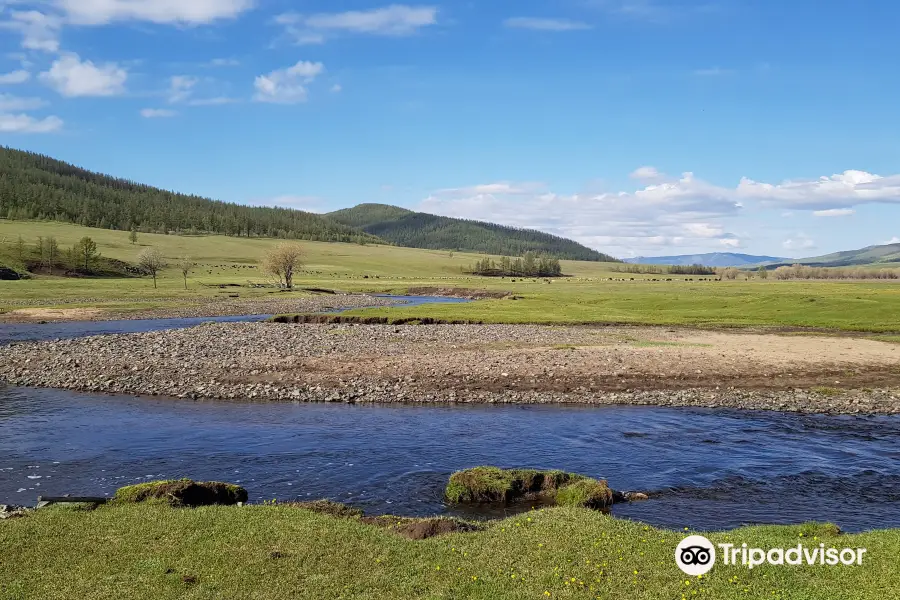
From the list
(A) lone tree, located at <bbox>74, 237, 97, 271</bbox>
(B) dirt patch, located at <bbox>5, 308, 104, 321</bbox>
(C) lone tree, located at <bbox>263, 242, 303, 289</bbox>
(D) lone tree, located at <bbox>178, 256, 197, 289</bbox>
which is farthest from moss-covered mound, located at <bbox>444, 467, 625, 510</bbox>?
(A) lone tree, located at <bbox>74, 237, 97, 271</bbox>

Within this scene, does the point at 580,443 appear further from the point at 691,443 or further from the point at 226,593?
the point at 226,593

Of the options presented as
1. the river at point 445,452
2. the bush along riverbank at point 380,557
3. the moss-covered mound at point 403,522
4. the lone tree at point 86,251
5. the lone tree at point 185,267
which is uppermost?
A: the lone tree at point 86,251

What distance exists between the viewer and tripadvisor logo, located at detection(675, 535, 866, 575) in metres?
12.3

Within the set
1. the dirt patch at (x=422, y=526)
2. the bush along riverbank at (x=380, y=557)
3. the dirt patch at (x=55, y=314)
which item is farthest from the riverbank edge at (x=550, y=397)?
the dirt patch at (x=55, y=314)

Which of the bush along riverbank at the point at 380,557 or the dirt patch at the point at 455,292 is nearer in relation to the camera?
the bush along riverbank at the point at 380,557

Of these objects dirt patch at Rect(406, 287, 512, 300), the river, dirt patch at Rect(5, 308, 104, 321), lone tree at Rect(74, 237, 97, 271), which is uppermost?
lone tree at Rect(74, 237, 97, 271)

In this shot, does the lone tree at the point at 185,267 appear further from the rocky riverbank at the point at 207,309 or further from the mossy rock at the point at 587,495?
the mossy rock at the point at 587,495

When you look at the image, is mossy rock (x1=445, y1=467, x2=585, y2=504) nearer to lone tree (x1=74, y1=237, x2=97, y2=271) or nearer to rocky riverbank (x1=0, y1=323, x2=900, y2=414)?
rocky riverbank (x1=0, y1=323, x2=900, y2=414)

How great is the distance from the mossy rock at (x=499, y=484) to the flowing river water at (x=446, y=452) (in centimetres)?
60

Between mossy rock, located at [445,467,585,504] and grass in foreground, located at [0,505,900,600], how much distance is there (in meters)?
3.50

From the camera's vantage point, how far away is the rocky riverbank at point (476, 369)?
34125 mm

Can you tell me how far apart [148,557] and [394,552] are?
5.01m

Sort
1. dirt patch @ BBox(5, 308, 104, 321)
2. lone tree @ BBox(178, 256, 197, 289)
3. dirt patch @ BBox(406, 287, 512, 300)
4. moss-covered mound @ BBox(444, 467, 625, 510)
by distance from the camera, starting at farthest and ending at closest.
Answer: dirt patch @ BBox(406, 287, 512, 300)
lone tree @ BBox(178, 256, 197, 289)
dirt patch @ BBox(5, 308, 104, 321)
moss-covered mound @ BBox(444, 467, 625, 510)

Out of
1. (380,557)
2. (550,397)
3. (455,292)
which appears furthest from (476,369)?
(455,292)
